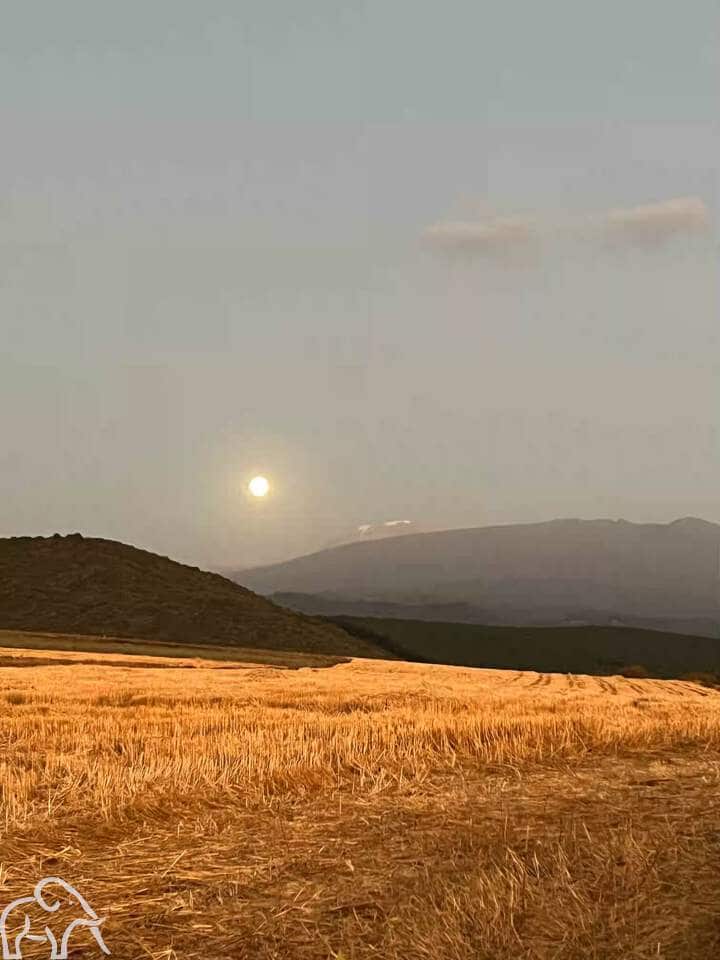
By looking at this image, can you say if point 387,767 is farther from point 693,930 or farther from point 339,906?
point 693,930

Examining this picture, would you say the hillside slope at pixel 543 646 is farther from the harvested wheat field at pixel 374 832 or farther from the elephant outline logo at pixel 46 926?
the elephant outline logo at pixel 46 926

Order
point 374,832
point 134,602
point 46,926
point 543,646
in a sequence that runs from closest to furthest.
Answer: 1. point 46,926
2. point 374,832
3. point 134,602
4. point 543,646

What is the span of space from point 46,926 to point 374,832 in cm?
373

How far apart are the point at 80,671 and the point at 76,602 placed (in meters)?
54.8

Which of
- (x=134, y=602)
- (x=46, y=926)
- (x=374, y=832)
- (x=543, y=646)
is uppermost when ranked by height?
(x=134, y=602)

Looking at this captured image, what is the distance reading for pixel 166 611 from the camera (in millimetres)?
91438

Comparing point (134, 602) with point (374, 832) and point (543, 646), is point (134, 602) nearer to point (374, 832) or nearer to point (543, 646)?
point (543, 646)

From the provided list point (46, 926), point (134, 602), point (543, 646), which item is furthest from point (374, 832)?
point (543, 646)

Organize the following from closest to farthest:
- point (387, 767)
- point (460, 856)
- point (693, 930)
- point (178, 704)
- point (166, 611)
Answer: point (693, 930) → point (460, 856) → point (387, 767) → point (178, 704) → point (166, 611)

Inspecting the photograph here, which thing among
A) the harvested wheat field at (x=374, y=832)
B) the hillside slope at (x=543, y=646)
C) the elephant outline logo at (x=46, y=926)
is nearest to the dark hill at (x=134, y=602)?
the hillside slope at (x=543, y=646)

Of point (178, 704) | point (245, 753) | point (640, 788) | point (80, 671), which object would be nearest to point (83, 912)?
point (245, 753)

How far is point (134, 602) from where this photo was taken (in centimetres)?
9294

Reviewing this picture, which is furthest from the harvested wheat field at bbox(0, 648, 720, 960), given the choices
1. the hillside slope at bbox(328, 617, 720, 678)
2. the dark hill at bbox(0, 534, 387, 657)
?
the hillside slope at bbox(328, 617, 720, 678)

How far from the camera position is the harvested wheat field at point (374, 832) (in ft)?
23.6
